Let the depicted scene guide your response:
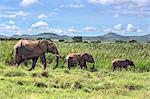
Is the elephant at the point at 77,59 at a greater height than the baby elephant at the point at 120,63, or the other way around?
the elephant at the point at 77,59

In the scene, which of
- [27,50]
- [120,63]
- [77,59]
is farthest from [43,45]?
[120,63]

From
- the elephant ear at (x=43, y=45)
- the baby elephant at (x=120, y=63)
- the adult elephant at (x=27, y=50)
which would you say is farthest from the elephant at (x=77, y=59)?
the adult elephant at (x=27, y=50)

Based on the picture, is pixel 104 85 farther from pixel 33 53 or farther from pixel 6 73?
pixel 33 53

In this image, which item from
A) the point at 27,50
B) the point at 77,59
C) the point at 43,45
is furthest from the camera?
the point at 77,59

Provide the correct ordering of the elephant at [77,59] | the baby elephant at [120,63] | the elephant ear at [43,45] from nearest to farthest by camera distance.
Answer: the elephant ear at [43,45] → the elephant at [77,59] → the baby elephant at [120,63]

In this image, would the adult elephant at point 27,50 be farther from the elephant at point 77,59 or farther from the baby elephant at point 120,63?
the baby elephant at point 120,63

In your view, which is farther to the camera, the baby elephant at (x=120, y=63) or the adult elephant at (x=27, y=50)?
the baby elephant at (x=120, y=63)

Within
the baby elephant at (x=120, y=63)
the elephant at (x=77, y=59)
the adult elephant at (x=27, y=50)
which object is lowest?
the baby elephant at (x=120, y=63)

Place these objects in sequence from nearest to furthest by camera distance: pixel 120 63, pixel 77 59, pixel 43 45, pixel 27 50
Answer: pixel 27 50 → pixel 43 45 → pixel 77 59 → pixel 120 63

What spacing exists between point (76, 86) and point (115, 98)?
2775 mm

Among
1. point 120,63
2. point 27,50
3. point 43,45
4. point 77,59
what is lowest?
point 120,63

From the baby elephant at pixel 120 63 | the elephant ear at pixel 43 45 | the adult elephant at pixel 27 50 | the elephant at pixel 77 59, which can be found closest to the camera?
the adult elephant at pixel 27 50

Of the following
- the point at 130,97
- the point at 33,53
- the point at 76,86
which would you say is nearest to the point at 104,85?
the point at 76,86

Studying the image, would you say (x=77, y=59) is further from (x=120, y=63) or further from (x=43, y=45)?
(x=43, y=45)
